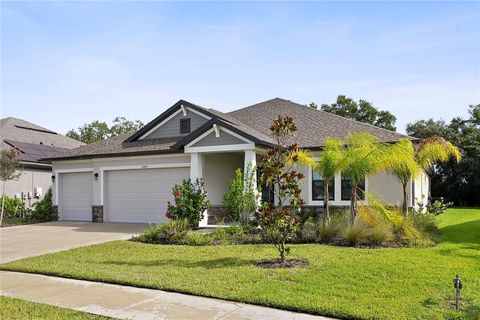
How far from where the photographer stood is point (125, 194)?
1789cm

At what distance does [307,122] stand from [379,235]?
28.7 ft

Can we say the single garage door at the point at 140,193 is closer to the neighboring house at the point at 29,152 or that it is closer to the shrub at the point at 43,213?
the shrub at the point at 43,213

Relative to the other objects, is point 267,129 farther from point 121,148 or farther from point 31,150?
point 31,150

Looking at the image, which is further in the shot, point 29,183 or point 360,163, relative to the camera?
point 29,183

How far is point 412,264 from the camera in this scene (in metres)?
7.93

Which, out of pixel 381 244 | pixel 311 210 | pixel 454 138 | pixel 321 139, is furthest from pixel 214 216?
pixel 454 138

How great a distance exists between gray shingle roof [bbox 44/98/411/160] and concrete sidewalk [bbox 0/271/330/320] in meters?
8.85

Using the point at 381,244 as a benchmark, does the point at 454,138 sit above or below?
above

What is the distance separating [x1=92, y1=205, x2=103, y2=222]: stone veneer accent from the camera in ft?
59.0

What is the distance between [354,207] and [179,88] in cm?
1223

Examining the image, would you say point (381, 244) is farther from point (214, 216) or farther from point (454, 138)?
point (454, 138)

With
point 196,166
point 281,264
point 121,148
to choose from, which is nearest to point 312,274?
point 281,264

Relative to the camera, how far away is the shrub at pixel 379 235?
10445mm

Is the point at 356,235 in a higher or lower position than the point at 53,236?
higher
